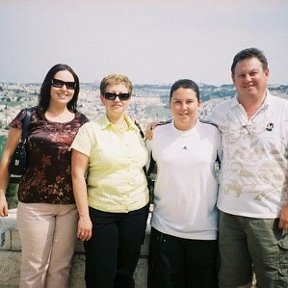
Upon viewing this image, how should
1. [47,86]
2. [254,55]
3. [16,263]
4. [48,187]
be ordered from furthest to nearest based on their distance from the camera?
1. [16,263]
2. [47,86]
3. [48,187]
4. [254,55]

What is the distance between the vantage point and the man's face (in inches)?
102

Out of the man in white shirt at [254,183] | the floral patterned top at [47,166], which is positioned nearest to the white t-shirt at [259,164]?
the man in white shirt at [254,183]

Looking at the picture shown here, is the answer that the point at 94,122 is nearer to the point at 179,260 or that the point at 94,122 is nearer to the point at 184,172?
the point at 184,172

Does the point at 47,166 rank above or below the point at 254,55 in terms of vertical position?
below

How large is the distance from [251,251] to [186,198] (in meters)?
0.59

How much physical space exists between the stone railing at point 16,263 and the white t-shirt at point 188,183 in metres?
0.53

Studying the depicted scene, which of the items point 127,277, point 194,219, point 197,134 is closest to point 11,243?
point 127,277

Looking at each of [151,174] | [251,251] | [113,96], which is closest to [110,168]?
[151,174]

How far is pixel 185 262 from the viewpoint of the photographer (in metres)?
2.74

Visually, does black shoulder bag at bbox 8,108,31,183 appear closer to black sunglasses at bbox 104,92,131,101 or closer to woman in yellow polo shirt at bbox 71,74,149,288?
woman in yellow polo shirt at bbox 71,74,149,288

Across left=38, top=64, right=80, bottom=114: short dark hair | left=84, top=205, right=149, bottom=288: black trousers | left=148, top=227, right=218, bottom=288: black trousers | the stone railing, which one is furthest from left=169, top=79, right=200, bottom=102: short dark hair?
the stone railing

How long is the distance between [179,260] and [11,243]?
5.00 feet

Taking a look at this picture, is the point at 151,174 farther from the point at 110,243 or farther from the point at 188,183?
the point at 110,243

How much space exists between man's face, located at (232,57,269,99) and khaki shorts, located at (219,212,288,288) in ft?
2.97
